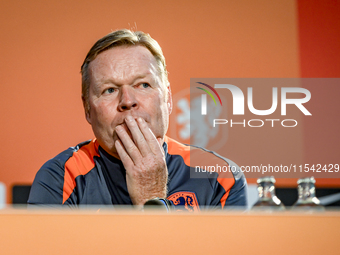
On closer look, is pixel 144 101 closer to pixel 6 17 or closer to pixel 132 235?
pixel 132 235

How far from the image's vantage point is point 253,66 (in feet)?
7.19

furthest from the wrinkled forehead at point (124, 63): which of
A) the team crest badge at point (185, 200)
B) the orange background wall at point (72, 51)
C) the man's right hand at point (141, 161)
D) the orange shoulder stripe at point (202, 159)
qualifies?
the orange background wall at point (72, 51)

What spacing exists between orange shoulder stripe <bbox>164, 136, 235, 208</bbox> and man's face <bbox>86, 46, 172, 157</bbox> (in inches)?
5.0

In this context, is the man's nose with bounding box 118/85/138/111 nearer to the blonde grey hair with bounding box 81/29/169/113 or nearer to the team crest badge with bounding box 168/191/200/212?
the blonde grey hair with bounding box 81/29/169/113

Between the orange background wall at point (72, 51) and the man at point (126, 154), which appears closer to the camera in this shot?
the man at point (126, 154)

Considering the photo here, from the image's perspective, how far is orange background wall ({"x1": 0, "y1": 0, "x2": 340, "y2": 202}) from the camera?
211 cm

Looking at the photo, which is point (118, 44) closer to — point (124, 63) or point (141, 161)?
point (124, 63)

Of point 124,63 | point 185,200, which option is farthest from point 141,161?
point 124,63

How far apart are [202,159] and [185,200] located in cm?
18

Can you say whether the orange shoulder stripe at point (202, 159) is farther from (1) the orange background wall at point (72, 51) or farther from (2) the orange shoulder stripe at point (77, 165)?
(1) the orange background wall at point (72, 51)

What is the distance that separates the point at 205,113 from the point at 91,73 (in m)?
1.13

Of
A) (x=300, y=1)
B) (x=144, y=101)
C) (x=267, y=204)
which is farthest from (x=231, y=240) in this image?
(x=300, y=1)

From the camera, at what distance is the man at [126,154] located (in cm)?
102

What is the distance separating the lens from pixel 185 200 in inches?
41.8
